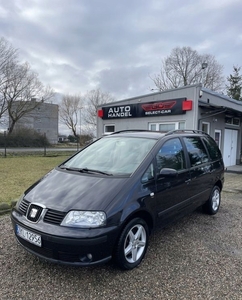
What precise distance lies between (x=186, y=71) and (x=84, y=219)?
35.0m

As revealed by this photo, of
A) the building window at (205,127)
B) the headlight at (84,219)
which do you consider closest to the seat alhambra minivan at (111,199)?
the headlight at (84,219)

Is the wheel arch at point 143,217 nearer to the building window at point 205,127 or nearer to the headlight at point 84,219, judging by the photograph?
the headlight at point 84,219

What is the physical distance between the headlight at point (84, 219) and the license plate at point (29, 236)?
1.10 ft

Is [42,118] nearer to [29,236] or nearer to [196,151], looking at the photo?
[196,151]

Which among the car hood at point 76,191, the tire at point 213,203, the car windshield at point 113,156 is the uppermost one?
the car windshield at point 113,156

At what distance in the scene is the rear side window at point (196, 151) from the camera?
4.04 metres

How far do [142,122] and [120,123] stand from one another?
1524mm

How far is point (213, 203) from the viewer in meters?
4.78

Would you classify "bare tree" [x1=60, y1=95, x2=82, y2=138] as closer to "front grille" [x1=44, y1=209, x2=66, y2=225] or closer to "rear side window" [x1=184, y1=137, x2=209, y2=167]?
"rear side window" [x1=184, y1=137, x2=209, y2=167]

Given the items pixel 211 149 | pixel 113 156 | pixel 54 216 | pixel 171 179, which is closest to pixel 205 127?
pixel 211 149

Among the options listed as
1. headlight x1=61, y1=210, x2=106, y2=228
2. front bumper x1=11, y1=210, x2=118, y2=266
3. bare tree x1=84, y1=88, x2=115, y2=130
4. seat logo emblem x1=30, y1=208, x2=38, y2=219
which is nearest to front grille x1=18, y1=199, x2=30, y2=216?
seat logo emblem x1=30, y1=208, x2=38, y2=219

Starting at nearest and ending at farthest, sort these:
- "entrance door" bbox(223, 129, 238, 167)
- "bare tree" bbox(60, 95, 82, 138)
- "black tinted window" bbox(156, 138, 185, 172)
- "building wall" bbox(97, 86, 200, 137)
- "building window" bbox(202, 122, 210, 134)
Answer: "black tinted window" bbox(156, 138, 185, 172) < "building wall" bbox(97, 86, 200, 137) < "building window" bbox(202, 122, 210, 134) < "entrance door" bbox(223, 129, 238, 167) < "bare tree" bbox(60, 95, 82, 138)

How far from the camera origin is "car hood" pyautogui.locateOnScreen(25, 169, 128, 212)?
2.47 meters

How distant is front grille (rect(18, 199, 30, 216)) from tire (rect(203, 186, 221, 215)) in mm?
3506
